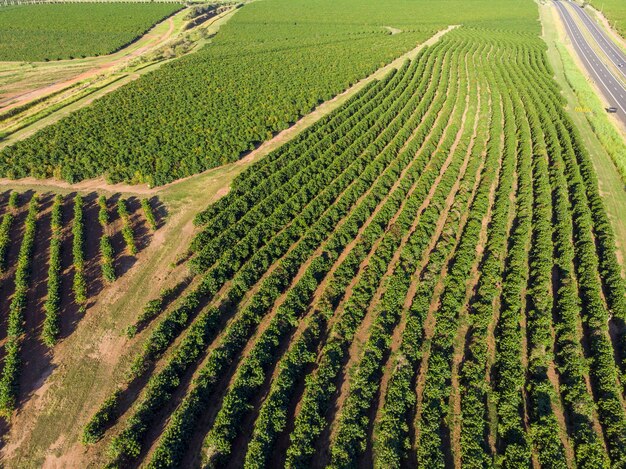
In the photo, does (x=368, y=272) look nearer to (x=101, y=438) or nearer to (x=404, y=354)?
(x=404, y=354)

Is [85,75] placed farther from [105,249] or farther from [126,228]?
[105,249]

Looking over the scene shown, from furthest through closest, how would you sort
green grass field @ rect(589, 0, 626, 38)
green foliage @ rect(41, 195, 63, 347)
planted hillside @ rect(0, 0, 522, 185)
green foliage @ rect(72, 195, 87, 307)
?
green grass field @ rect(589, 0, 626, 38) < planted hillside @ rect(0, 0, 522, 185) < green foliage @ rect(72, 195, 87, 307) < green foliage @ rect(41, 195, 63, 347)

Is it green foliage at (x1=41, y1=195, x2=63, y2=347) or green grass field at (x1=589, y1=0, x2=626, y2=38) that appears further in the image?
green grass field at (x1=589, y1=0, x2=626, y2=38)

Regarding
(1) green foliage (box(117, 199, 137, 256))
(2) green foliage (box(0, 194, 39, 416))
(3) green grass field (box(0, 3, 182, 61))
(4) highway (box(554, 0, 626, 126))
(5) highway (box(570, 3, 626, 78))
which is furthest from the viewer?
(3) green grass field (box(0, 3, 182, 61))

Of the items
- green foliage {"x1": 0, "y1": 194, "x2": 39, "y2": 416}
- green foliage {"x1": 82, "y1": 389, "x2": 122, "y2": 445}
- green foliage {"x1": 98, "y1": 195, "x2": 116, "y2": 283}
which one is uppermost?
green foliage {"x1": 98, "y1": 195, "x2": 116, "y2": 283}

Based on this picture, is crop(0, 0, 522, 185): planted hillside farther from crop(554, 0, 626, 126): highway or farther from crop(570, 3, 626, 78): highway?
crop(570, 3, 626, 78): highway

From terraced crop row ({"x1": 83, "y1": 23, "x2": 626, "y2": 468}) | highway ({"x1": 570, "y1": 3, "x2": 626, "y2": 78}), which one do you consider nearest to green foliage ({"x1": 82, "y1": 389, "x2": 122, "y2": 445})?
terraced crop row ({"x1": 83, "y1": 23, "x2": 626, "y2": 468})

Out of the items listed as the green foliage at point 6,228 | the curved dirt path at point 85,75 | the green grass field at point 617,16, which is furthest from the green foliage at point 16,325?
the green grass field at point 617,16
